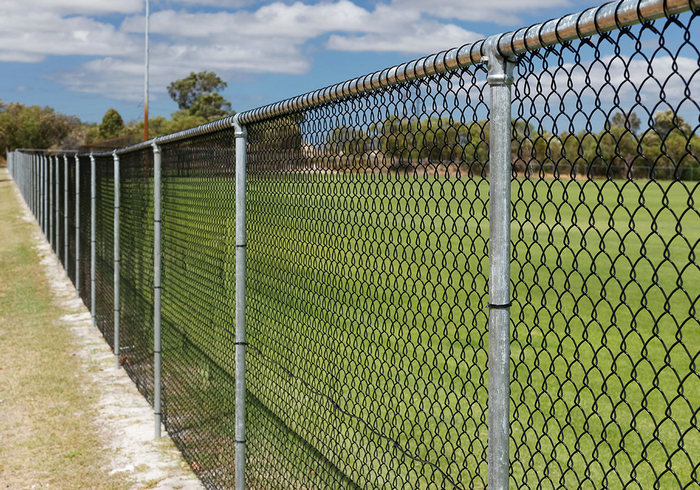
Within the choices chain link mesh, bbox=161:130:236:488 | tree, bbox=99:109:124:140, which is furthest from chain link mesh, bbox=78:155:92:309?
tree, bbox=99:109:124:140

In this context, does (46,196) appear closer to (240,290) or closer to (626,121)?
(240,290)

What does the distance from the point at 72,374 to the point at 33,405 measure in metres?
1.10

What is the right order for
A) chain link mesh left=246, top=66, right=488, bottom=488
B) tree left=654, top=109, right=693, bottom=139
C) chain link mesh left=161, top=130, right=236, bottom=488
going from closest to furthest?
tree left=654, top=109, right=693, bottom=139, chain link mesh left=246, top=66, right=488, bottom=488, chain link mesh left=161, top=130, right=236, bottom=488

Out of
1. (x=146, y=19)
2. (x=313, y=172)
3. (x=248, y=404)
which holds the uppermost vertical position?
(x=146, y=19)

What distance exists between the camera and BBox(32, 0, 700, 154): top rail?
5.74ft

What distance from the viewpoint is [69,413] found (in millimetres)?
7129

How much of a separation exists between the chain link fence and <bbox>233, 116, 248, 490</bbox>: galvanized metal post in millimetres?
11

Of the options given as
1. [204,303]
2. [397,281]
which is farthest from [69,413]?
[397,281]

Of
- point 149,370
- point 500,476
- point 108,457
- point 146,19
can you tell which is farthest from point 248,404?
point 146,19

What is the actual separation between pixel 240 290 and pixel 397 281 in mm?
2177

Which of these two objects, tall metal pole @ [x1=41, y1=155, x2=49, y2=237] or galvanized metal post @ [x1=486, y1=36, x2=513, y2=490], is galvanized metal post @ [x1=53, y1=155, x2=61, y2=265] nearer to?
tall metal pole @ [x1=41, y1=155, x2=49, y2=237]

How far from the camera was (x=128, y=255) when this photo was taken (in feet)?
28.6

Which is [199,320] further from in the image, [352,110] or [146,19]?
[146,19]

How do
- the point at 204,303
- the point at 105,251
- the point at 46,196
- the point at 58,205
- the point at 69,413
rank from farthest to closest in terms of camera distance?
the point at 46,196
the point at 58,205
the point at 105,251
the point at 69,413
the point at 204,303
